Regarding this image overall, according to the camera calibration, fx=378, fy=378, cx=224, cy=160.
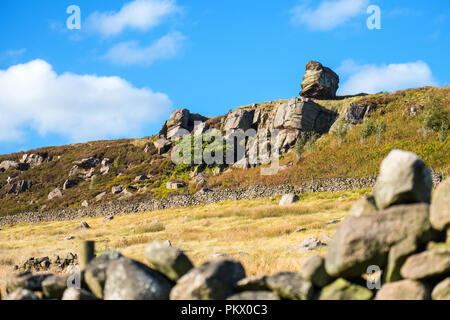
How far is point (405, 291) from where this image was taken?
20.6 ft

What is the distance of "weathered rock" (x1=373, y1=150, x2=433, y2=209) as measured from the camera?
258 inches

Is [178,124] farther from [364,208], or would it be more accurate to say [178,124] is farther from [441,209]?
[441,209]

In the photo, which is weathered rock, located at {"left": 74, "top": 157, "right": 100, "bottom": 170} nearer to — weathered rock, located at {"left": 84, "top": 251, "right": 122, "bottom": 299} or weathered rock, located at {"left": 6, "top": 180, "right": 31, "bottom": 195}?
weathered rock, located at {"left": 6, "top": 180, "right": 31, "bottom": 195}

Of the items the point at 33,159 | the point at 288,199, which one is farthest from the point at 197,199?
the point at 33,159

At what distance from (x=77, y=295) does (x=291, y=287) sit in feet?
12.5

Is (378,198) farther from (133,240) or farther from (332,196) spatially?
(332,196)

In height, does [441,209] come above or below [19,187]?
below

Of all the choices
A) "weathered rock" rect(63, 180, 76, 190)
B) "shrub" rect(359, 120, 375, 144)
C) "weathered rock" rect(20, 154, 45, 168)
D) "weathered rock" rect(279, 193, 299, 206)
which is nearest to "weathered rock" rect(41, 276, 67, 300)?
"weathered rock" rect(279, 193, 299, 206)

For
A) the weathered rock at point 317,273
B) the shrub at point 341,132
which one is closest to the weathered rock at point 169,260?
the weathered rock at point 317,273

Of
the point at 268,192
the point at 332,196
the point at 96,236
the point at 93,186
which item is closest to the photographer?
the point at 96,236

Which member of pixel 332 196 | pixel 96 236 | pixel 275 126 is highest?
pixel 275 126

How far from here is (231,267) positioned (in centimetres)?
698

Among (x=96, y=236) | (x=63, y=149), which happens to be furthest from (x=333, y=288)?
(x=63, y=149)
